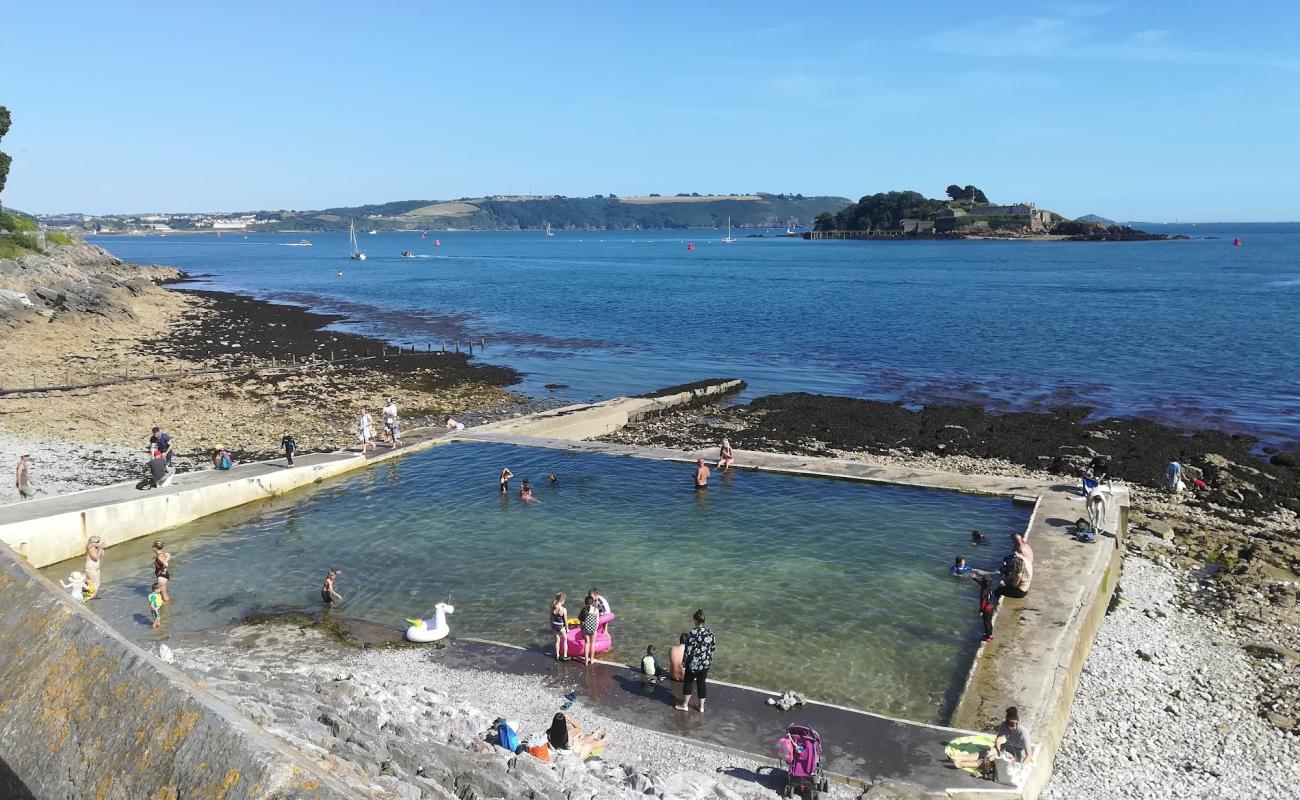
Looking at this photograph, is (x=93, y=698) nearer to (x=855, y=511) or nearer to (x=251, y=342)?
(x=855, y=511)

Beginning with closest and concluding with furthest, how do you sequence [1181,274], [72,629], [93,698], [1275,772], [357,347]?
1. [93,698]
2. [72,629]
3. [1275,772]
4. [357,347]
5. [1181,274]

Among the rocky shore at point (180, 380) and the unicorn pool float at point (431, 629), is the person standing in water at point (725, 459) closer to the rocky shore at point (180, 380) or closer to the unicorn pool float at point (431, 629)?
the unicorn pool float at point (431, 629)

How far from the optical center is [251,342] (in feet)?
193

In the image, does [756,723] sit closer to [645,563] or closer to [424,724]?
[424,724]

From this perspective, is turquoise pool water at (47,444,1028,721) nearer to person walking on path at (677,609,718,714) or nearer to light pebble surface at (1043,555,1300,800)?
person walking on path at (677,609,718,714)

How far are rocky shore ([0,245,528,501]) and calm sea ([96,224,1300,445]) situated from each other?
22.7ft

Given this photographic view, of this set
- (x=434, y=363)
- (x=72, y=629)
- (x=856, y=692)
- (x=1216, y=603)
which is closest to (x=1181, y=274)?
(x=434, y=363)

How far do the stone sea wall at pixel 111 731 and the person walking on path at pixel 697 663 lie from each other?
8424 millimetres

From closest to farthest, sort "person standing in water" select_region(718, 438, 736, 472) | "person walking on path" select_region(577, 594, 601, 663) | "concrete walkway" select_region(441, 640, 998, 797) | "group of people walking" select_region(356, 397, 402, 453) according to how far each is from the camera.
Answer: "concrete walkway" select_region(441, 640, 998, 797)
"person walking on path" select_region(577, 594, 601, 663)
"person standing in water" select_region(718, 438, 736, 472)
"group of people walking" select_region(356, 397, 402, 453)

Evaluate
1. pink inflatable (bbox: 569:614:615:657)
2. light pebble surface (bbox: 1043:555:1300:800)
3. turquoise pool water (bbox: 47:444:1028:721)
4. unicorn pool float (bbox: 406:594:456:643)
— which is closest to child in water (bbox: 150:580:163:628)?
turquoise pool water (bbox: 47:444:1028:721)

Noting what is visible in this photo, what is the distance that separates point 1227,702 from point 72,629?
17.8 metres

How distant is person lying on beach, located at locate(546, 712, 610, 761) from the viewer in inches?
476

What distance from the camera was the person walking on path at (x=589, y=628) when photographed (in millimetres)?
15445

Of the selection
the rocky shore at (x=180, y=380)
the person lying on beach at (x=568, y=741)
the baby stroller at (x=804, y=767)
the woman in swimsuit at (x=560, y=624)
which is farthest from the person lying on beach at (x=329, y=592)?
the rocky shore at (x=180, y=380)
